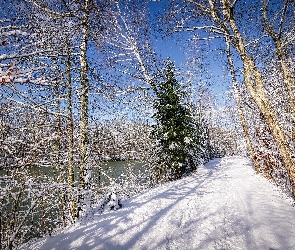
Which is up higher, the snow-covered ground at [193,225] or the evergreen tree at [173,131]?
the evergreen tree at [173,131]

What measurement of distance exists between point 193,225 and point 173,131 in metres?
8.87

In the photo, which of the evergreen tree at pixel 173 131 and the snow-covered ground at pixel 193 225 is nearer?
the snow-covered ground at pixel 193 225

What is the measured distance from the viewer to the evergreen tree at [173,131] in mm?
13297

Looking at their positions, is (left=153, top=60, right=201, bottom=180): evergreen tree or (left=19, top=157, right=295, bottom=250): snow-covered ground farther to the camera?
(left=153, top=60, right=201, bottom=180): evergreen tree

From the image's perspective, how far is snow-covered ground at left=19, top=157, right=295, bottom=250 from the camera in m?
4.04

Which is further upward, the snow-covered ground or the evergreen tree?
the evergreen tree

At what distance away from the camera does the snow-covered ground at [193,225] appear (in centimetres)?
404

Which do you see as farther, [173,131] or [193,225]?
[173,131]

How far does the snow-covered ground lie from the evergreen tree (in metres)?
6.51

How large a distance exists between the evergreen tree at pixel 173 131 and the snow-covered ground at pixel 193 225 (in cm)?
651

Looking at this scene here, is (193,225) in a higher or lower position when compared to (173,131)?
lower

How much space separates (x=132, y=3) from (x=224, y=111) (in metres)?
28.8

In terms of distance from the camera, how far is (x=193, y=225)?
482cm

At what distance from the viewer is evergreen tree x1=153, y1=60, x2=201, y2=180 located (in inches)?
523
